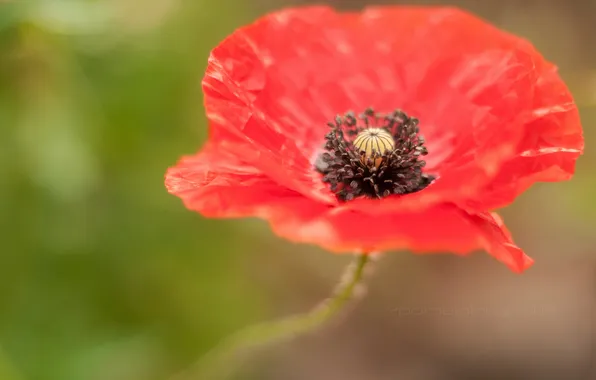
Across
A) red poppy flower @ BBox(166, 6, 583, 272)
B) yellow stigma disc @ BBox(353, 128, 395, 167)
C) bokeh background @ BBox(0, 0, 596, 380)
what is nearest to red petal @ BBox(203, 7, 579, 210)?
red poppy flower @ BBox(166, 6, 583, 272)

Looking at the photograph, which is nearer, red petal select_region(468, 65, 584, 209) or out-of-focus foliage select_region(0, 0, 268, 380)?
red petal select_region(468, 65, 584, 209)

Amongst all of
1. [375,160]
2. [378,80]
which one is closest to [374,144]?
[375,160]

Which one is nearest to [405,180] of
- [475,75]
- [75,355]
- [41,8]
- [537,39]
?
[475,75]

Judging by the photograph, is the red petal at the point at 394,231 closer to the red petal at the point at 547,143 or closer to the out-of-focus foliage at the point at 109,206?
the red petal at the point at 547,143

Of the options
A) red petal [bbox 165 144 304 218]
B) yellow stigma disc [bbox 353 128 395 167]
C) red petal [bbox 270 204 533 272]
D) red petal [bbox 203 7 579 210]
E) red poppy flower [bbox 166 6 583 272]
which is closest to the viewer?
red petal [bbox 270 204 533 272]

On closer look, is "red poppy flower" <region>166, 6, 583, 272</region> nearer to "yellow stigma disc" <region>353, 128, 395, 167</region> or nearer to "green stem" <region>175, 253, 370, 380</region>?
"yellow stigma disc" <region>353, 128, 395, 167</region>
